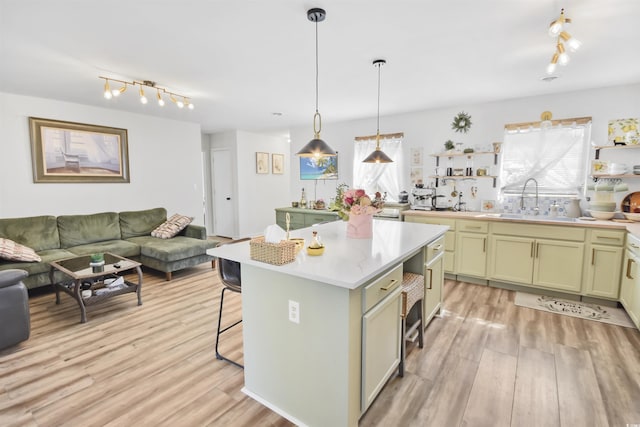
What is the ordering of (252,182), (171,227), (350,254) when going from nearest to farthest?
1. (350,254)
2. (171,227)
3. (252,182)

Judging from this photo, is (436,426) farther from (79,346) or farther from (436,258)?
(79,346)

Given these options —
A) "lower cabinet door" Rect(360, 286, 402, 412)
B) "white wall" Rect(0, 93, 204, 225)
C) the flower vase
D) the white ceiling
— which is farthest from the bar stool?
"white wall" Rect(0, 93, 204, 225)

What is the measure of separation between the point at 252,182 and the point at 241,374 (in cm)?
523

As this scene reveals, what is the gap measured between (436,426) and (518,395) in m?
0.64

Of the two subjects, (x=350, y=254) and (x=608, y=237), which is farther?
(x=608, y=237)

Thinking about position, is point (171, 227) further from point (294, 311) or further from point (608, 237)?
point (608, 237)

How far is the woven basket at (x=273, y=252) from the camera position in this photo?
166cm

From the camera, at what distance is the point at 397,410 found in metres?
1.84

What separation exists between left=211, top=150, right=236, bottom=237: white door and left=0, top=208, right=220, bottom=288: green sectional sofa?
2.05 metres

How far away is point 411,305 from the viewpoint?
220cm

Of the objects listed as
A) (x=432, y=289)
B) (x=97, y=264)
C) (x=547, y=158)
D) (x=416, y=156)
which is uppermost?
(x=416, y=156)

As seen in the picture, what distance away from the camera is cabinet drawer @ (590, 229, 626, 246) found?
10.2 ft

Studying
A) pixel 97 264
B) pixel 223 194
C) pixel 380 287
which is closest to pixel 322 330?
pixel 380 287

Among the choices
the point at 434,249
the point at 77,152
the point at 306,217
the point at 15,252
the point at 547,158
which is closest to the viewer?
the point at 434,249
